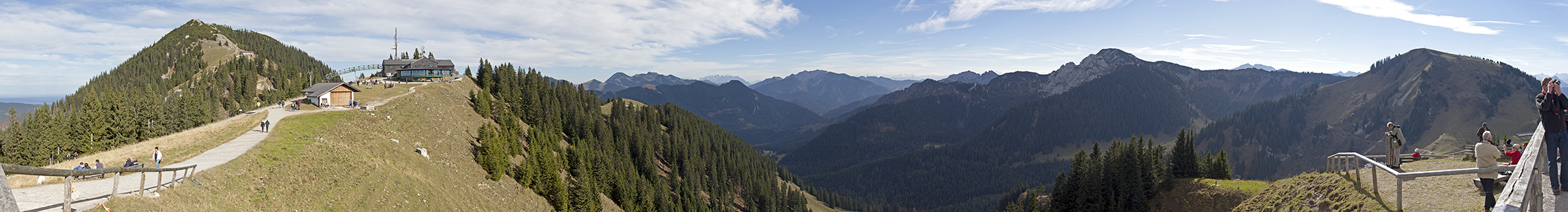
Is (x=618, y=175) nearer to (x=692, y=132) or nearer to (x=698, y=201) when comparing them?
(x=698, y=201)

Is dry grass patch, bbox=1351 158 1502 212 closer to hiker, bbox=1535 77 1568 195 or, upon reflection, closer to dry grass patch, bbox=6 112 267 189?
hiker, bbox=1535 77 1568 195

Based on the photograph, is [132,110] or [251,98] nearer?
[132,110]

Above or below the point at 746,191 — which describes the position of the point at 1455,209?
above

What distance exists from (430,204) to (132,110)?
2816 inches

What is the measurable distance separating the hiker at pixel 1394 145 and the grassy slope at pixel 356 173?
4978 cm

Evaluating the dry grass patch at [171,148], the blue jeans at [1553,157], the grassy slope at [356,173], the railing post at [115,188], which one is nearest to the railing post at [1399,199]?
the blue jeans at [1553,157]

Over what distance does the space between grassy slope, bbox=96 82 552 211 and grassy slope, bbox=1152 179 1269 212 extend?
187ft

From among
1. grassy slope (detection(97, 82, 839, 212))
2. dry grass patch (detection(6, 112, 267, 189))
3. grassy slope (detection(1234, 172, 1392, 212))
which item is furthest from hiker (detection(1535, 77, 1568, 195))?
dry grass patch (detection(6, 112, 267, 189))

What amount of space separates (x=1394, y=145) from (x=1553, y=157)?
63.6 feet

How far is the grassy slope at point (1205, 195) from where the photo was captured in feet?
147

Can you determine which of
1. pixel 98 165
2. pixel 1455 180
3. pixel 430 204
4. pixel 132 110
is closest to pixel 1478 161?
pixel 1455 180

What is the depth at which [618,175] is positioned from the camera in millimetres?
83062

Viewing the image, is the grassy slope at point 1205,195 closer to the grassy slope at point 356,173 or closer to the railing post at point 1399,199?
the railing post at point 1399,199

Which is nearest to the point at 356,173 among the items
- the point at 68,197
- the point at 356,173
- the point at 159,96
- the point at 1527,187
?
the point at 356,173
